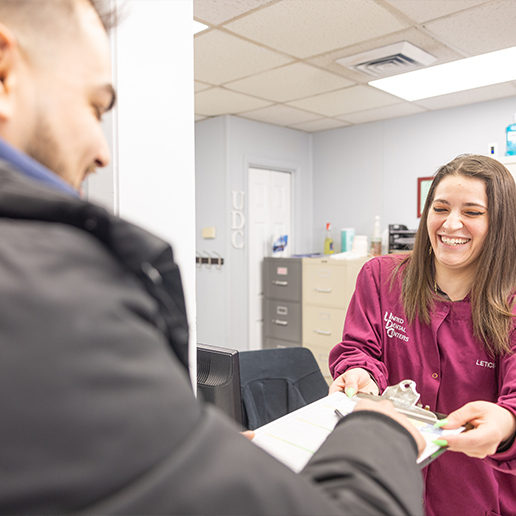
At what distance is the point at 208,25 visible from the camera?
2.47 meters

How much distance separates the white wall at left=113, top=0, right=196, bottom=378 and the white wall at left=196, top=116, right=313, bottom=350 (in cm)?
332

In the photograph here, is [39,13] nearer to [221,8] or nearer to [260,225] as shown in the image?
[221,8]

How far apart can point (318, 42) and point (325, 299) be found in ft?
7.28

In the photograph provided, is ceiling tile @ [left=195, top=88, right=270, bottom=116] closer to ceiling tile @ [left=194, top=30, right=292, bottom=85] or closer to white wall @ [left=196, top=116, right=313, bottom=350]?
white wall @ [left=196, top=116, right=313, bottom=350]

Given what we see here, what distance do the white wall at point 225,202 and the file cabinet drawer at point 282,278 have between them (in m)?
0.26

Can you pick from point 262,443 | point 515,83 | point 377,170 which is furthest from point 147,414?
point 377,170

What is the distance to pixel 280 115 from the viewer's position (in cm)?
431

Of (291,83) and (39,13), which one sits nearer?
(39,13)

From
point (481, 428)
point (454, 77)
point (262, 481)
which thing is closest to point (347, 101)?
point (454, 77)

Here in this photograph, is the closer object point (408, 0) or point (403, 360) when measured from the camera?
point (403, 360)

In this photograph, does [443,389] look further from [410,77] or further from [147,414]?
[410,77]

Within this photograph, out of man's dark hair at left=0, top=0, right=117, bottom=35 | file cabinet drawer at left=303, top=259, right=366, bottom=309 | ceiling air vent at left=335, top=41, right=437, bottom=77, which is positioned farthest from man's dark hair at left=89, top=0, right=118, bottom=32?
file cabinet drawer at left=303, top=259, right=366, bottom=309

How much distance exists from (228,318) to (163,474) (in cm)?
410

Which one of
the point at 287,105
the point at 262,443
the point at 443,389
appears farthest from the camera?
the point at 287,105
